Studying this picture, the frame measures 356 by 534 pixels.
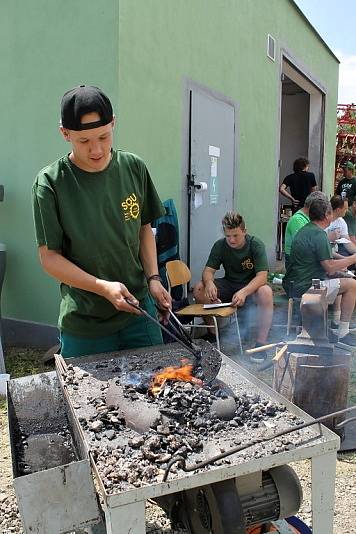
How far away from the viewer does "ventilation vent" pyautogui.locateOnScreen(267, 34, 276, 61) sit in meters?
7.77

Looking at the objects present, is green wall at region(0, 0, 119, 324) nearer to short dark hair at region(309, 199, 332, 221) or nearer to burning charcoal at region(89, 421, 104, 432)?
short dark hair at region(309, 199, 332, 221)

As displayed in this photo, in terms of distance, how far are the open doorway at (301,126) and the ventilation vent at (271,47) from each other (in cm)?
243

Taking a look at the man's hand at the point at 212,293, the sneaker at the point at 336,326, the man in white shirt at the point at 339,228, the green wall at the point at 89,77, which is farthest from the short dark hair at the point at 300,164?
the man's hand at the point at 212,293

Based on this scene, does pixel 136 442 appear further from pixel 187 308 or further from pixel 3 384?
pixel 187 308

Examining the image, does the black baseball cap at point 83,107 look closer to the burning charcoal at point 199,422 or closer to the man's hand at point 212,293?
the burning charcoal at point 199,422

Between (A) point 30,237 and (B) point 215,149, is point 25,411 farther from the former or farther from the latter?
(B) point 215,149

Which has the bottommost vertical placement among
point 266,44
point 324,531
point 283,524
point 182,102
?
point 283,524

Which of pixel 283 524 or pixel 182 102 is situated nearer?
pixel 283 524

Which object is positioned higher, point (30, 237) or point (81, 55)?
point (81, 55)

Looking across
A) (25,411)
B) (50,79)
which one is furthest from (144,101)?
(25,411)

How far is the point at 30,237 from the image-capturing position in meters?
5.03

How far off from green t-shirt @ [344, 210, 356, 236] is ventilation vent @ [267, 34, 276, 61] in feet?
8.51

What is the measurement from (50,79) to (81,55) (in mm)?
399

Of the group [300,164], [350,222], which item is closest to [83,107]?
[350,222]
